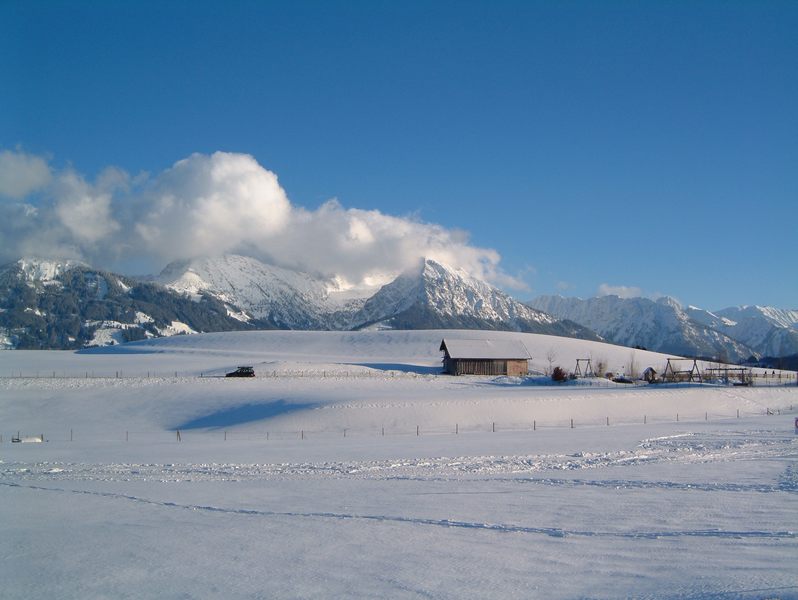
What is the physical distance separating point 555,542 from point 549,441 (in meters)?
22.7

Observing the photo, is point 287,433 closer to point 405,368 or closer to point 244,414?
point 244,414

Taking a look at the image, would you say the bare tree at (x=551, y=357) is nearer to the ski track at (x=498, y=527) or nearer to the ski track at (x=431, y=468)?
the ski track at (x=431, y=468)

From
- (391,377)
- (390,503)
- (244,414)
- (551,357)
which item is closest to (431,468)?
(390,503)

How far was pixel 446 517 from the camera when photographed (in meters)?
16.3

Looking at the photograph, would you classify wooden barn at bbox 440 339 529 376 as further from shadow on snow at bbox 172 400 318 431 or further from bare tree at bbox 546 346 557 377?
shadow on snow at bbox 172 400 318 431

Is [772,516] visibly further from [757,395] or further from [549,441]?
[757,395]

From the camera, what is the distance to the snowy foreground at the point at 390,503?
37.5 feet

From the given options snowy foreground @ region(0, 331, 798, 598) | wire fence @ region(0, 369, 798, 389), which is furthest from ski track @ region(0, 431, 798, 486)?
wire fence @ region(0, 369, 798, 389)

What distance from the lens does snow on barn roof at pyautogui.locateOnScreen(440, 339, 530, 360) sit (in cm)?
8738

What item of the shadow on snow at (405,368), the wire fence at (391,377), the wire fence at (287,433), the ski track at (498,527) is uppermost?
the shadow on snow at (405,368)

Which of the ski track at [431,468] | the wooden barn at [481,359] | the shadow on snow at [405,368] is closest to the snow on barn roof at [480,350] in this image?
the wooden barn at [481,359]

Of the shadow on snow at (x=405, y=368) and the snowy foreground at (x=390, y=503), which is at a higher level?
the shadow on snow at (x=405, y=368)

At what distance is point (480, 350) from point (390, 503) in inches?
2827

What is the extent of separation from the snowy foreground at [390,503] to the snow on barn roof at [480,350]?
34620mm
